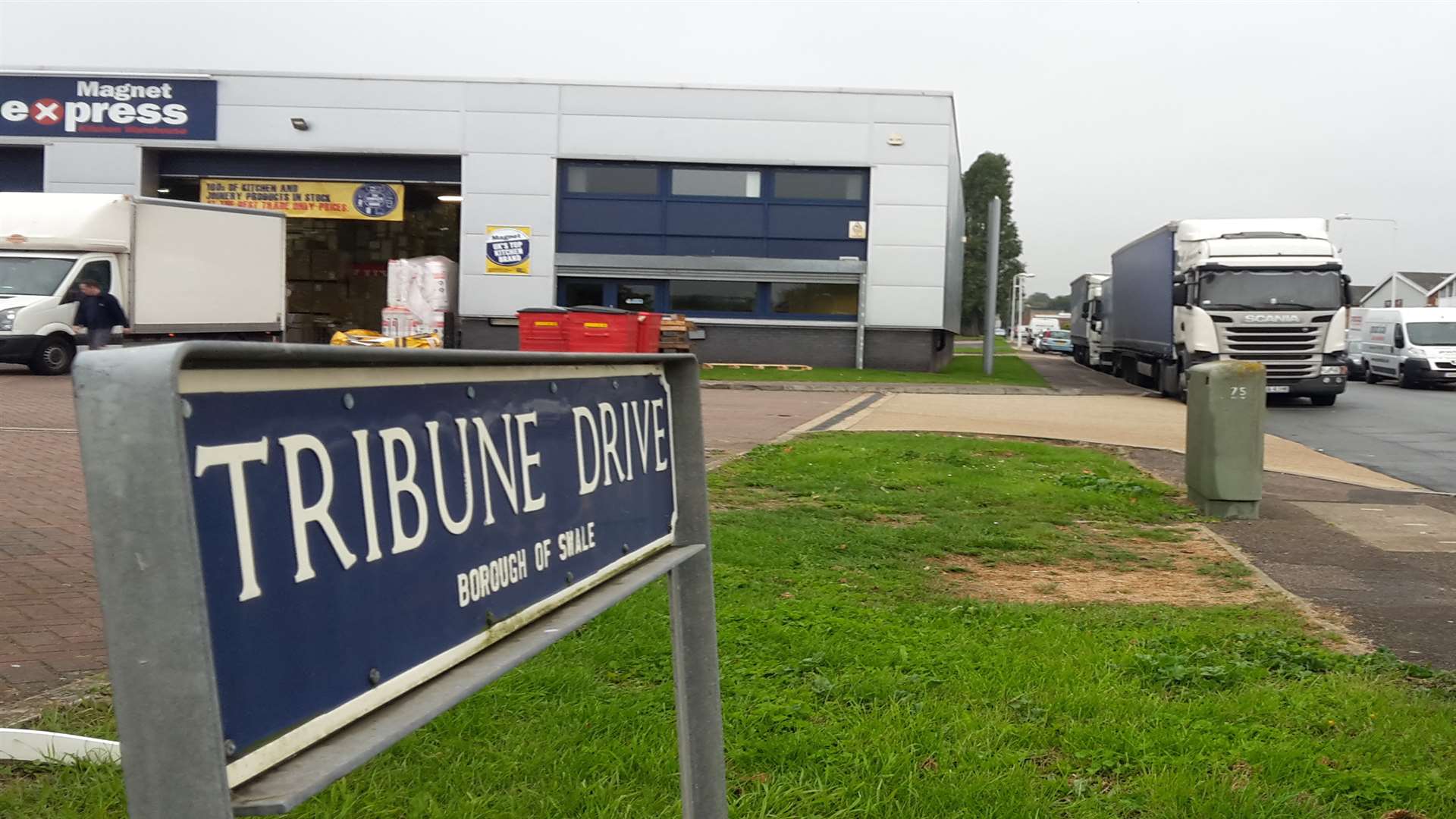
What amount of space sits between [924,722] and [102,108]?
1398 inches

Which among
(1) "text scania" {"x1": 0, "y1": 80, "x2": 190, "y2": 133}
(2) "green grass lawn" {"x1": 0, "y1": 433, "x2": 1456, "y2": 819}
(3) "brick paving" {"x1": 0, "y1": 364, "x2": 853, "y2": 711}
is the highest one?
(1) "text scania" {"x1": 0, "y1": 80, "x2": 190, "y2": 133}

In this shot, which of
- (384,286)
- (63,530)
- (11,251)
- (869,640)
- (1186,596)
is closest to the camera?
(869,640)

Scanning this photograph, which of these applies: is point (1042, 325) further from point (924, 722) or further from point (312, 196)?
point (924, 722)

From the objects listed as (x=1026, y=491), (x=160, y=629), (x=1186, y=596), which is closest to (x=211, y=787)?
(x=160, y=629)

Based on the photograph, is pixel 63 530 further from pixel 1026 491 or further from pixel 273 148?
pixel 273 148

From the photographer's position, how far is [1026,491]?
10484 millimetres

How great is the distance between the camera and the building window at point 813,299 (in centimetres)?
3472

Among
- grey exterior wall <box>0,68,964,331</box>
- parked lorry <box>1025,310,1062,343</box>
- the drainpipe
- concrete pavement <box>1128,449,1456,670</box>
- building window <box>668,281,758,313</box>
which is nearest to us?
concrete pavement <box>1128,449,1456,670</box>

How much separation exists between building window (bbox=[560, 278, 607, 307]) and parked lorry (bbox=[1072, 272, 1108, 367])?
1924 cm

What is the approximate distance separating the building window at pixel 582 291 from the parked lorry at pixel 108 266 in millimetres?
11885

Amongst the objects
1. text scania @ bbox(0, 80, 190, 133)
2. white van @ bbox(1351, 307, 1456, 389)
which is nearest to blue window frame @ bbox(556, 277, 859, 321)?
text scania @ bbox(0, 80, 190, 133)

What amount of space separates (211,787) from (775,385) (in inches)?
1062

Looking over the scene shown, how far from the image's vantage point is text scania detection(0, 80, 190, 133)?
33500mm

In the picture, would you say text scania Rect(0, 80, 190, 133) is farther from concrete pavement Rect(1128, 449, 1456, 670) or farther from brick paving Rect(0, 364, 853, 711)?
concrete pavement Rect(1128, 449, 1456, 670)
